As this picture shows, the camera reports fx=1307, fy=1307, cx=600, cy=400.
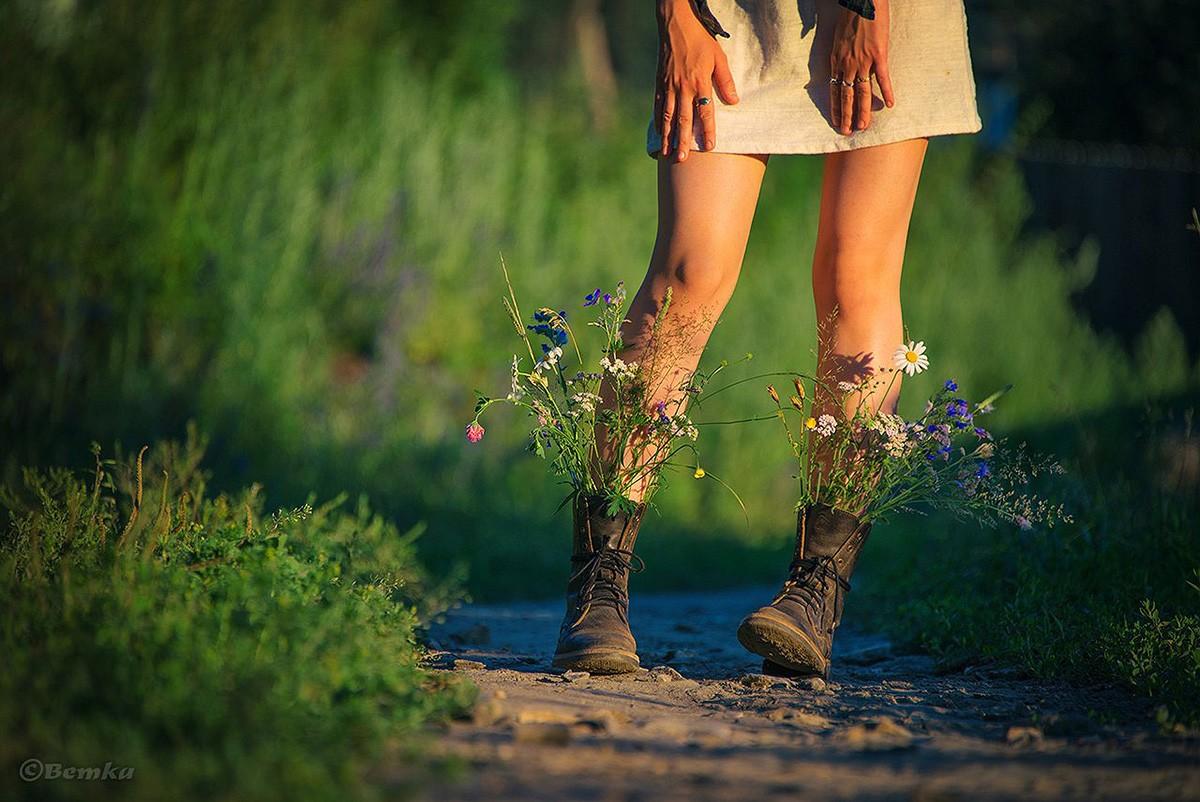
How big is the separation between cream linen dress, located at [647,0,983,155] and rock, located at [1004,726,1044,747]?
1255 millimetres

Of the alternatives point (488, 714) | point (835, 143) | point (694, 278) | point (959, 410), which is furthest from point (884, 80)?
point (488, 714)

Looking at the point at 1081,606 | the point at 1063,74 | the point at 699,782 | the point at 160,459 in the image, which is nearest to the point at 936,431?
the point at 1081,606

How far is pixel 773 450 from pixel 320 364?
2436 millimetres

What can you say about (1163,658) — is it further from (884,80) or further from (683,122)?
(683,122)

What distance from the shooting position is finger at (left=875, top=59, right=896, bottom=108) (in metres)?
2.76

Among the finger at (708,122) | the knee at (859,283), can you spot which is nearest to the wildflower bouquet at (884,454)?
the knee at (859,283)

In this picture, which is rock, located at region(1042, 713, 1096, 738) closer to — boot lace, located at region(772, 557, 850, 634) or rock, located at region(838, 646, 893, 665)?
boot lace, located at region(772, 557, 850, 634)

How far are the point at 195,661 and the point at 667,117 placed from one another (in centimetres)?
149

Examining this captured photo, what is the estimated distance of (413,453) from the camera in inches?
230

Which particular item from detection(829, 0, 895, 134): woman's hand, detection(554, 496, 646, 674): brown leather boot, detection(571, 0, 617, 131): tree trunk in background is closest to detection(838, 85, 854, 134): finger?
detection(829, 0, 895, 134): woman's hand

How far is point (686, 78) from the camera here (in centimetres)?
278

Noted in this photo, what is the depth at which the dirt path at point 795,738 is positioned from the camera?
6.06 ft

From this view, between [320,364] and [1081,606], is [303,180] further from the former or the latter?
[1081,606]

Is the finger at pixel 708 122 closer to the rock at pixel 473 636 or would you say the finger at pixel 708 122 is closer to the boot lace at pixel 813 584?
the boot lace at pixel 813 584
